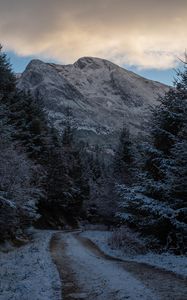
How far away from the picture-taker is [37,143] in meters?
63.0

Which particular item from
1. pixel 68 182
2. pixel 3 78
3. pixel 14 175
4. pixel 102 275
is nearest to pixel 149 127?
pixel 14 175

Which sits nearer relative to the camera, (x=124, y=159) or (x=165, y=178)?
(x=165, y=178)

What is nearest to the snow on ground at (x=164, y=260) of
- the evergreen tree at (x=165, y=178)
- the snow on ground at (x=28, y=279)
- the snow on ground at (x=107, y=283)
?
the evergreen tree at (x=165, y=178)

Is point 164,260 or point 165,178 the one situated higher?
point 165,178

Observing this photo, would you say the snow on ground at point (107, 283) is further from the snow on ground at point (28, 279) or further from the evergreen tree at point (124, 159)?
the evergreen tree at point (124, 159)

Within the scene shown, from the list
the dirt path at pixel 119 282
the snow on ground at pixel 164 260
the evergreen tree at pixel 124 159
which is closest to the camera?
the dirt path at pixel 119 282

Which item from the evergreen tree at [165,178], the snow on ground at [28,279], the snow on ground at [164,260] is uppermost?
the evergreen tree at [165,178]

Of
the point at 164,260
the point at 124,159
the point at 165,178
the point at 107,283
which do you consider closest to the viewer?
the point at 107,283

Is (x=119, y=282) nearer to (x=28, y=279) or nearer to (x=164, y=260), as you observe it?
(x=28, y=279)

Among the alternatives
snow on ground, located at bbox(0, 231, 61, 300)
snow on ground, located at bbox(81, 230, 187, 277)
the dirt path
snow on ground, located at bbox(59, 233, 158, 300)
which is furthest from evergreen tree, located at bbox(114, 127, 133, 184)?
the dirt path

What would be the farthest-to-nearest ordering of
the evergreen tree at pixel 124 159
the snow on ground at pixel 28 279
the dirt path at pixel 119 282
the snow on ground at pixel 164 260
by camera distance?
the evergreen tree at pixel 124 159 → the snow on ground at pixel 164 260 → the snow on ground at pixel 28 279 → the dirt path at pixel 119 282

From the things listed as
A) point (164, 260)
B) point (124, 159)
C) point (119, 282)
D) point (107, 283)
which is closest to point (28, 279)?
point (107, 283)

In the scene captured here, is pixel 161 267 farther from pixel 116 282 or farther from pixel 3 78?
pixel 3 78

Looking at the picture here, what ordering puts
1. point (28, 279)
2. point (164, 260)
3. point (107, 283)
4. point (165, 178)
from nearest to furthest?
point (107, 283) < point (28, 279) < point (164, 260) < point (165, 178)
